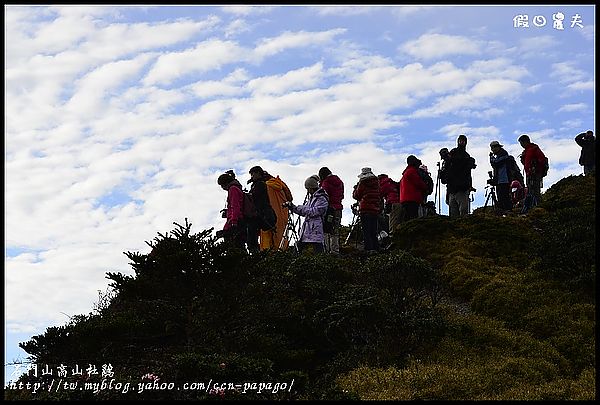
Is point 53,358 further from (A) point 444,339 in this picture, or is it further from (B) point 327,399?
(A) point 444,339

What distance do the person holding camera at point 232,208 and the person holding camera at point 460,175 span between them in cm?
620

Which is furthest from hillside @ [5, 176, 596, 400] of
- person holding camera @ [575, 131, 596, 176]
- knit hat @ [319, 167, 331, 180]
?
person holding camera @ [575, 131, 596, 176]

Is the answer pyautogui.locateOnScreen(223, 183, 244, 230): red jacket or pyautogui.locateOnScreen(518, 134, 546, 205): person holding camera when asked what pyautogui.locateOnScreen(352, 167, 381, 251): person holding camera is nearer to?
pyautogui.locateOnScreen(223, 183, 244, 230): red jacket

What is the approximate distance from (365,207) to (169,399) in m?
9.13

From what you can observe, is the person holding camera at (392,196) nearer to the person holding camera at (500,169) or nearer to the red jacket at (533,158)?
the person holding camera at (500,169)

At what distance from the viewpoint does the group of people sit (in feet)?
56.7

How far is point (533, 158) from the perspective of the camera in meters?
21.8

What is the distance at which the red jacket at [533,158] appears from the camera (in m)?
21.8

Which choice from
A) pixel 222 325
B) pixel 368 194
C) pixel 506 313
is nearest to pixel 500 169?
pixel 368 194

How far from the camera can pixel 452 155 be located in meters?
20.2

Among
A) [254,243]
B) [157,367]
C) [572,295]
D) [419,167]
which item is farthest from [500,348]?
[419,167]

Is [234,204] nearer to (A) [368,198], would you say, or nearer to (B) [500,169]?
(A) [368,198]

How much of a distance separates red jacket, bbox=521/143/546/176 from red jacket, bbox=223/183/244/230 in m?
9.19

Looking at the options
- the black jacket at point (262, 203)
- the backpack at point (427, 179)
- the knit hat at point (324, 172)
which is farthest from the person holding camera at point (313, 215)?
the backpack at point (427, 179)
